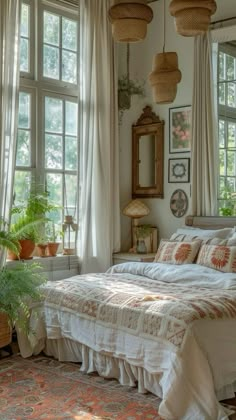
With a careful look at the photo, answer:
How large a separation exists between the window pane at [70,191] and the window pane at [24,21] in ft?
5.05

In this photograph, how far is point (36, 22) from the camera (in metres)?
5.37

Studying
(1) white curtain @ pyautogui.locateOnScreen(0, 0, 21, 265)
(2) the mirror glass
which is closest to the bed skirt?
(1) white curtain @ pyautogui.locateOnScreen(0, 0, 21, 265)

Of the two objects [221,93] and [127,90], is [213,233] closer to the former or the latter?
[221,93]

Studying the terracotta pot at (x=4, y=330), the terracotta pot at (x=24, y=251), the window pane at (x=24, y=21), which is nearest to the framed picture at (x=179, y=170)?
the terracotta pot at (x=24, y=251)

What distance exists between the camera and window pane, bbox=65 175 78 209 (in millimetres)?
5715

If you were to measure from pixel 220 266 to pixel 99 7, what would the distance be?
3.17m

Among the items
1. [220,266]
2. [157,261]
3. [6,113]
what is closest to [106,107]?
[6,113]

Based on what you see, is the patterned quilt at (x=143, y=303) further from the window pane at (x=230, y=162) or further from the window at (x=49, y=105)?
the window pane at (x=230, y=162)

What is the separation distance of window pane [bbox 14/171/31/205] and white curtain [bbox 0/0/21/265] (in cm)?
44

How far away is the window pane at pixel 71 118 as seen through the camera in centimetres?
572

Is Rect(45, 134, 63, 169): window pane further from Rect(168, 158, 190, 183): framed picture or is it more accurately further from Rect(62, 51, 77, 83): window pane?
Rect(168, 158, 190, 183): framed picture

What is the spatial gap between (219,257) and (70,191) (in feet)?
6.64

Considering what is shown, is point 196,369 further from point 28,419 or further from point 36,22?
Answer: point 36,22

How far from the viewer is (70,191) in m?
5.75
